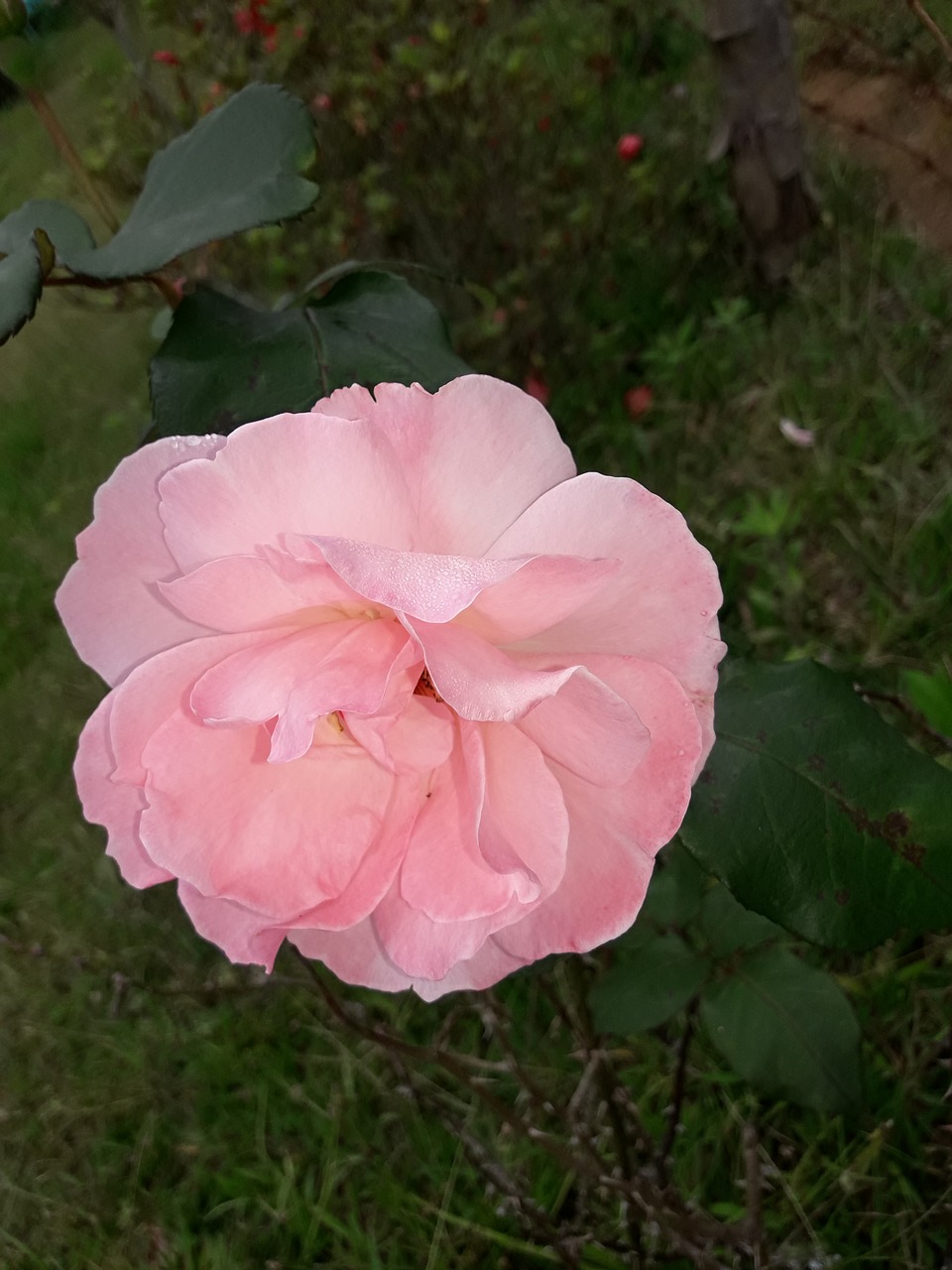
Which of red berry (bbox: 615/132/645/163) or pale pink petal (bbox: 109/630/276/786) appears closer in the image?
pale pink petal (bbox: 109/630/276/786)

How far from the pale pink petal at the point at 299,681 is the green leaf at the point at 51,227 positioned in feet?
1.34

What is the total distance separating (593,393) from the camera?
2285 mm

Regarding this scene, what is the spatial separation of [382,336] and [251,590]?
289 mm

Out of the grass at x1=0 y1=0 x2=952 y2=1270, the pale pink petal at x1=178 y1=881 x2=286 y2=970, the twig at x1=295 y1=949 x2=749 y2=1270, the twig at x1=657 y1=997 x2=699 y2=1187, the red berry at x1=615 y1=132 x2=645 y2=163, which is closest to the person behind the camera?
the pale pink petal at x1=178 y1=881 x2=286 y2=970

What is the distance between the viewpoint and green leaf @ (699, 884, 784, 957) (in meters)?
0.97

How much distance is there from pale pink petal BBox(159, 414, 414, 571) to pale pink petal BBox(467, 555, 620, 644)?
0.20 feet

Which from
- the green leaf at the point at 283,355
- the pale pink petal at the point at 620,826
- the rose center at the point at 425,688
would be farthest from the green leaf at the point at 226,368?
the pale pink petal at the point at 620,826

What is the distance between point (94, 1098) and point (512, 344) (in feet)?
6.04

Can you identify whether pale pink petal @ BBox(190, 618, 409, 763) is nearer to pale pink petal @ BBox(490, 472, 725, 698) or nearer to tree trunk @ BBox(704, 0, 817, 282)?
pale pink petal @ BBox(490, 472, 725, 698)

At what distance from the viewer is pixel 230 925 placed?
0.52 meters

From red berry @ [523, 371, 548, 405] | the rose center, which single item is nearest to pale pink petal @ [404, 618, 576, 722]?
the rose center

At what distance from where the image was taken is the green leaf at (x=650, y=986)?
955mm

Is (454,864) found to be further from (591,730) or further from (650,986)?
(650,986)

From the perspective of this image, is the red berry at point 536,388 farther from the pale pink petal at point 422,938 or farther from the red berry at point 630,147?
the pale pink petal at point 422,938
